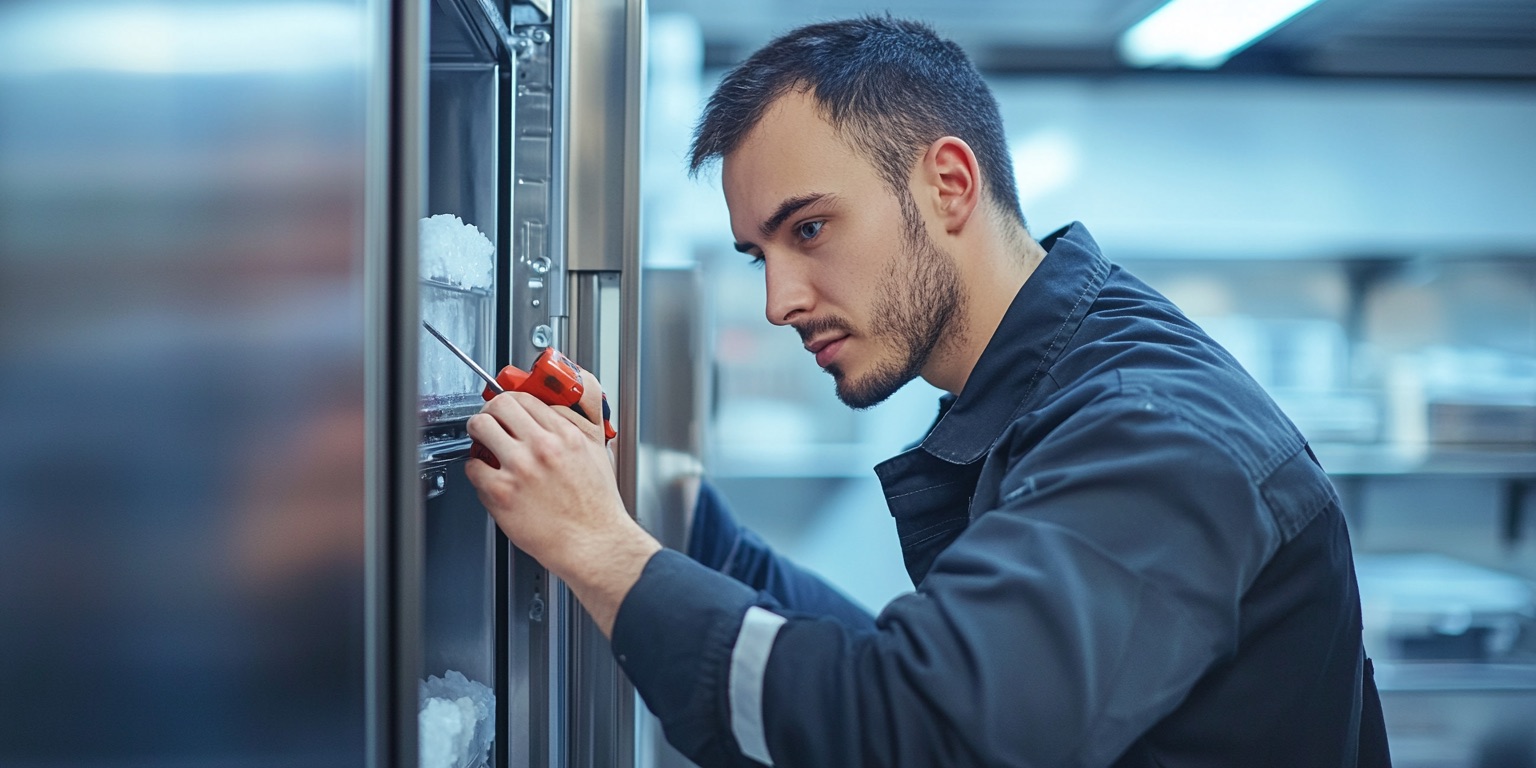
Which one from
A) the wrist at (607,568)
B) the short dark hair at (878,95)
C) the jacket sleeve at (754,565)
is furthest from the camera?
the jacket sleeve at (754,565)

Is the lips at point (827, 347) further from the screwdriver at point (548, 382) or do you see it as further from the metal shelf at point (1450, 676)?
the metal shelf at point (1450, 676)

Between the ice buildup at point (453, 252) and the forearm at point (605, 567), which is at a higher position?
the ice buildup at point (453, 252)

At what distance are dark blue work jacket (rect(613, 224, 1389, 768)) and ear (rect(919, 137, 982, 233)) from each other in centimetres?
24

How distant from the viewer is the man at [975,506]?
646mm

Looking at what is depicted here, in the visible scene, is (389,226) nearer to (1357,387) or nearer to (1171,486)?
(1171,486)

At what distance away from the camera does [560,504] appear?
2.53ft

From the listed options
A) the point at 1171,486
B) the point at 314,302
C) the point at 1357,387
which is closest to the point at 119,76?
the point at 314,302

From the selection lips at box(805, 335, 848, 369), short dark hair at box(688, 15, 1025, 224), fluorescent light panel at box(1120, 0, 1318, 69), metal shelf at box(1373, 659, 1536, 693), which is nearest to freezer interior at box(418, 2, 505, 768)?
short dark hair at box(688, 15, 1025, 224)

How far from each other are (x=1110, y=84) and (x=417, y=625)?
2320 mm

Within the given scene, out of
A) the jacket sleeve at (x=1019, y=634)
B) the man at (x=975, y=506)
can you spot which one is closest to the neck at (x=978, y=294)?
the man at (x=975, y=506)

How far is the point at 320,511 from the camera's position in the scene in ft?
1.71

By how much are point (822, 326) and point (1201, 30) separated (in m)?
1.59

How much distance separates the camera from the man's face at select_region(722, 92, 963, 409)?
3.07ft

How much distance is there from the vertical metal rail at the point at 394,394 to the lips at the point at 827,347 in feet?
1.65
